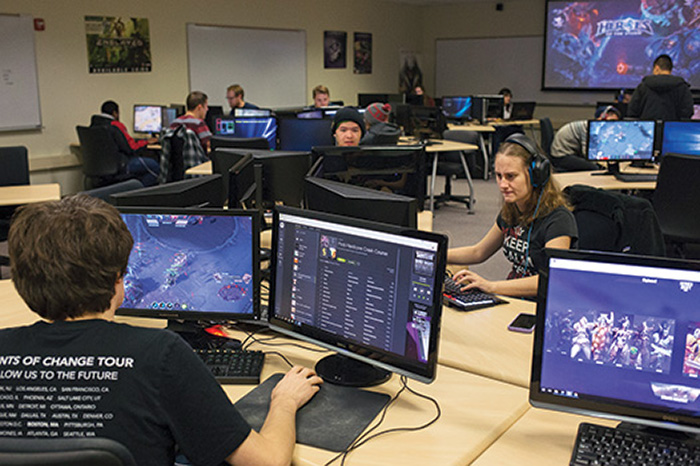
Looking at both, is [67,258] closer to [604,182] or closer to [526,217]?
[526,217]

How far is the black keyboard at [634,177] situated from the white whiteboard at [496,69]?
6.36 m

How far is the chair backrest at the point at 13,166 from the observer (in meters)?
4.95

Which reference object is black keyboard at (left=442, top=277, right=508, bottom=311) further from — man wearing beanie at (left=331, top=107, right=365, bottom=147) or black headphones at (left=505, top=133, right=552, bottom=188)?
man wearing beanie at (left=331, top=107, right=365, bottom=147)

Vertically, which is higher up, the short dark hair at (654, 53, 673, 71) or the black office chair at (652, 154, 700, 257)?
the short dark hair at (654, 53, 673, 71)

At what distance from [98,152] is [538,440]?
5.95m

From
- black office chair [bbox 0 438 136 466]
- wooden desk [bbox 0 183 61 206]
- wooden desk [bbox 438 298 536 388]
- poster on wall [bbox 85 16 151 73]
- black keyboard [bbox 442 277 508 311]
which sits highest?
poster on wall [bbox 85 16 151 73]

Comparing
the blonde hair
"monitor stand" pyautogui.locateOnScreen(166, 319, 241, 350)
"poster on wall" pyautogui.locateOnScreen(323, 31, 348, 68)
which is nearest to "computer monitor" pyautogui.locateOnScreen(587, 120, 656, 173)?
the blonde hair

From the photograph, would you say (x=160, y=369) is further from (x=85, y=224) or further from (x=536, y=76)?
(x=536, y=76)

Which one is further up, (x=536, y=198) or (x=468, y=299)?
(x=536, y=198)

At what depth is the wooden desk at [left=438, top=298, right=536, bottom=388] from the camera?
1.85 meters

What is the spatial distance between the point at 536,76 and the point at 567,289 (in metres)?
10.9

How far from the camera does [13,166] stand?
498 centimetres

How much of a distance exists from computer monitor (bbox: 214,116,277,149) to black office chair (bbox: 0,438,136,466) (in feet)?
15.6

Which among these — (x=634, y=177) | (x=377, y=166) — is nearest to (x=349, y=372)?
(x=377, y=166)
